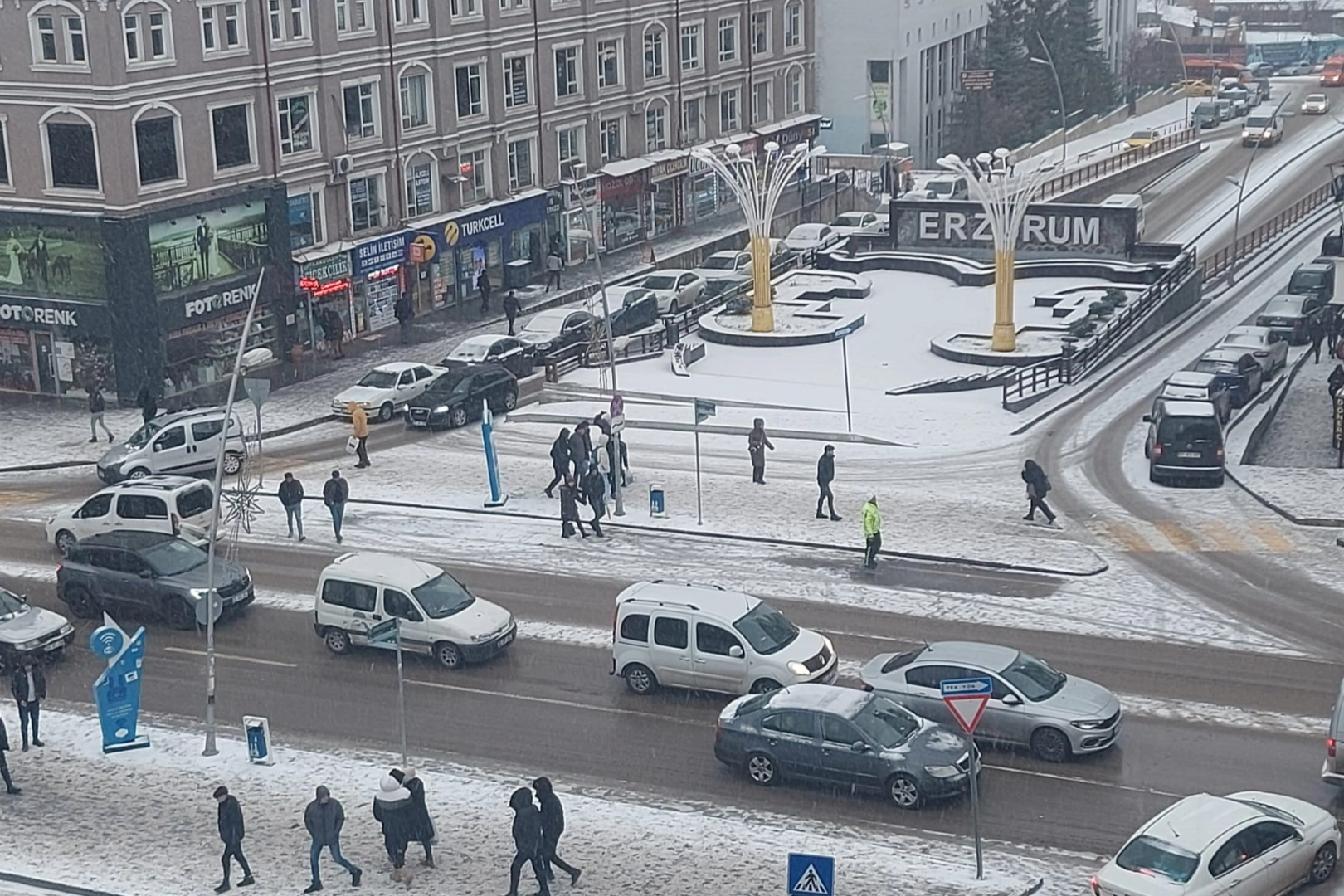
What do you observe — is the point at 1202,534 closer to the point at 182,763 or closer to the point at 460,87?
the point at 182,763

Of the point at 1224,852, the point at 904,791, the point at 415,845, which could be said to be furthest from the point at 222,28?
the point at 1224,852

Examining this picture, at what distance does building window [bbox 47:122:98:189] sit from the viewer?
152 ft

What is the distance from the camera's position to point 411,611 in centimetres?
2755

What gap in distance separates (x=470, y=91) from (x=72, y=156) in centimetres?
1643

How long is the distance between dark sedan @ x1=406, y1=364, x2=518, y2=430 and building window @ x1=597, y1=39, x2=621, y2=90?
24409 mm

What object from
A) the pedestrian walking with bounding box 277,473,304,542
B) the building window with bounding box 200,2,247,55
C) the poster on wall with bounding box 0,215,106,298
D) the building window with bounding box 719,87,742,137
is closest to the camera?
the pedestrian walking with bounding box 277,473,304,542

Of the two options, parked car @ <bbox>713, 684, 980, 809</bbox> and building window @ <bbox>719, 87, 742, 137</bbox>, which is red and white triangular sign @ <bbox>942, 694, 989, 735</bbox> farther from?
building window @ <bbox>719, 87, 742, 137</bbox>

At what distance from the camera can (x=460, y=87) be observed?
59625 millimetres

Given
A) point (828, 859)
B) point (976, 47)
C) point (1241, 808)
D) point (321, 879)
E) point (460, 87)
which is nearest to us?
point (828, 859)

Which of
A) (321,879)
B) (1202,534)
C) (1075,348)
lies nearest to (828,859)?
(321,879)

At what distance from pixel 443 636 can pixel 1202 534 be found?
14.3m

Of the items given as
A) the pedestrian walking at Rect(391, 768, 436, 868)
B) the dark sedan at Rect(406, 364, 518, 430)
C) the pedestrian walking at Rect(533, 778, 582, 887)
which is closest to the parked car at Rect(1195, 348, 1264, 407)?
the dark sedan at Rect(406, 364, 518, 430)

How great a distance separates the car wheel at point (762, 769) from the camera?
75.4ft

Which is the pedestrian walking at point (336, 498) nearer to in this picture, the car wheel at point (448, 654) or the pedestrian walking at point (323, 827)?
the car wheel at point (448, 654)
